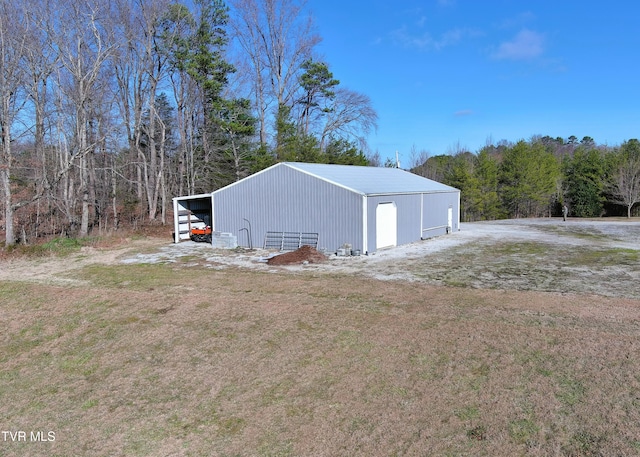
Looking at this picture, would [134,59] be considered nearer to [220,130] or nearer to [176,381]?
[220,130]

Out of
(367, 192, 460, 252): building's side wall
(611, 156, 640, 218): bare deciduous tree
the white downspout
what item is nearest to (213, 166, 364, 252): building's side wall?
the white downspout

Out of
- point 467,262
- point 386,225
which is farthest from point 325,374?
point 386,225

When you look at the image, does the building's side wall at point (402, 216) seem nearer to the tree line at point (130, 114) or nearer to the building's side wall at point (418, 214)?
the building's side wall at point (418, 214)

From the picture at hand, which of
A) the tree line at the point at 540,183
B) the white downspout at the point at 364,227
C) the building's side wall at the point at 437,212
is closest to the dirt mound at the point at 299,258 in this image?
the white downspout at the point at 364,227

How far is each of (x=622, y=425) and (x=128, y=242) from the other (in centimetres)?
1682

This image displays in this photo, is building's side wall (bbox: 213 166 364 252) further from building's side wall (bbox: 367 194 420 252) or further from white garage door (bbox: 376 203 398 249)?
white garage door (bbox: 376 203 398 249)

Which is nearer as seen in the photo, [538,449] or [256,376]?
[538,449]

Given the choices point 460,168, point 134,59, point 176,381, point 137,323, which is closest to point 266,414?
point 176,381

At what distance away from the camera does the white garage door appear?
46.4 feet

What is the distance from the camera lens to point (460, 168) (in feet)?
106

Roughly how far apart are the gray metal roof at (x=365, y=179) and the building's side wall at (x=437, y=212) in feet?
1.13

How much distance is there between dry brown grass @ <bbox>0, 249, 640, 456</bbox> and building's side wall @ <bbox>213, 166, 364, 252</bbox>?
5.34m

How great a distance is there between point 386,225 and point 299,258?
396 cm

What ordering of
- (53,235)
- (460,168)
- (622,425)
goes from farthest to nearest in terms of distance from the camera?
(460,168) < (53,235) < (622,425)
